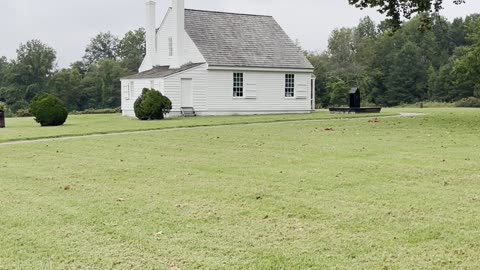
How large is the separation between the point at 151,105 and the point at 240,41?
9385 millimetres

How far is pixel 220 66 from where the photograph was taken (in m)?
32.7

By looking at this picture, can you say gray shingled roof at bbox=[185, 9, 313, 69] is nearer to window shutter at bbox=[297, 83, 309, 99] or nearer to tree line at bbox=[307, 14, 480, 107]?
window shutter at bbox=[297, 83, 309, 99]

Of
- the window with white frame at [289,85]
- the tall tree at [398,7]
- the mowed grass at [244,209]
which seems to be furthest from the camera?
the window with white frame at [289,85]

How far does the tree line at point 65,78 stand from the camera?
69000mm

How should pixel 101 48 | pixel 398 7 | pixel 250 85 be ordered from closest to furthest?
pixel 398 7 → pixel 250 85 → pixel 101 48

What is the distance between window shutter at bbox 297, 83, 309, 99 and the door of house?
761 centimetres

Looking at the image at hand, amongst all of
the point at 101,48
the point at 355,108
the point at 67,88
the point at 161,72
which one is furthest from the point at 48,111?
the point at 101,48

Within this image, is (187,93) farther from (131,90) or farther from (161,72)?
(131,90)

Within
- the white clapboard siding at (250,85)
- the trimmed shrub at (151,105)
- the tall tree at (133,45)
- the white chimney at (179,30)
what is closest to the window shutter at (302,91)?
the white clapboard siding at (250,85)

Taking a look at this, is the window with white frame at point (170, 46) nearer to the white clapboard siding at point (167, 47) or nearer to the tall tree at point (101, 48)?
the white clapboard siding at point (167, 47)


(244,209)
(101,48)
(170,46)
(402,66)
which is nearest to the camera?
(244,209)

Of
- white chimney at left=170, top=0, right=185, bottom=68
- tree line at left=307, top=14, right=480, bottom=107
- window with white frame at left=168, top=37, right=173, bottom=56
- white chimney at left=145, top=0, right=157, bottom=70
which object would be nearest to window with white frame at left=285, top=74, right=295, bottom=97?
white chimney at left=170, top=0, right=185, bottom=68

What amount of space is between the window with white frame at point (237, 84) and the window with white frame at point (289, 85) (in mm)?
3324

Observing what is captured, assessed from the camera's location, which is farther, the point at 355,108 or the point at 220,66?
the point at 220,66
